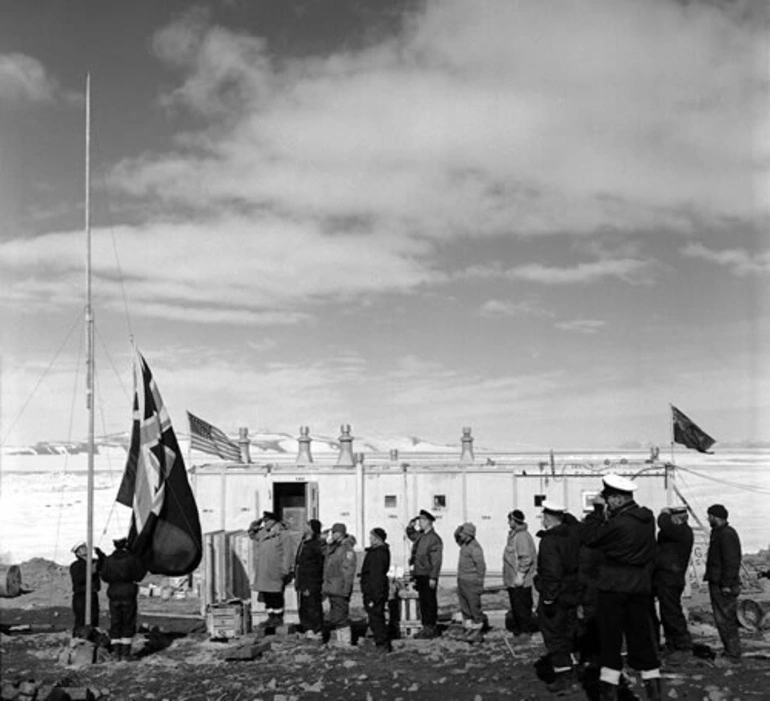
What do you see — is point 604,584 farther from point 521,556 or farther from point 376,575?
point 376,575

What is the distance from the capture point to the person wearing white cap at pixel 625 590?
7879mm

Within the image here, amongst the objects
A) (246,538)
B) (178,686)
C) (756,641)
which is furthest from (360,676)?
(246,538)

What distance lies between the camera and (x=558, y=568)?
929 cm

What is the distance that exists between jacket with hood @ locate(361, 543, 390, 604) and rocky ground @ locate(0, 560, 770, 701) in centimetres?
77

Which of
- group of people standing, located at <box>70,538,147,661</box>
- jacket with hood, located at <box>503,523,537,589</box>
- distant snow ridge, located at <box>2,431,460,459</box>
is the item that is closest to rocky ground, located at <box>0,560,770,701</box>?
group of people standing, located at <box>70,538,147,661</box>

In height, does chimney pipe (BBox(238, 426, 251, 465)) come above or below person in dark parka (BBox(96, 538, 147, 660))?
above

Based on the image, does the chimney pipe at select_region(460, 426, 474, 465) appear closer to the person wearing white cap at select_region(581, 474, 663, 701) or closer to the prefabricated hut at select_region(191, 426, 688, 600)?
the prefabricated hut at select_region(191, 426, 688, 600)

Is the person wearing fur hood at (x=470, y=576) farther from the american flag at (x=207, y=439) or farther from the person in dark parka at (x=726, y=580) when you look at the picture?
the american flag at (x=207, y=439)

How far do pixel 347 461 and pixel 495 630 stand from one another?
38.0 ft

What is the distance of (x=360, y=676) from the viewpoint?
33.0ft

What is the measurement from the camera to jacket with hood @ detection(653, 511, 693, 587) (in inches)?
414

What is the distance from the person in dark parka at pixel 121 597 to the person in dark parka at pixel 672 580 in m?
6.79

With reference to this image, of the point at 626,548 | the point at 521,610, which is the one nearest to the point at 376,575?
the point at 521,610

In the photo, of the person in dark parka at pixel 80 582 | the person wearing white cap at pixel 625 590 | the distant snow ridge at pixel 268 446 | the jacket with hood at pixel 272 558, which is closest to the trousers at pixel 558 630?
the person wearing white cap at pixel 625 590
